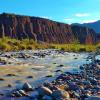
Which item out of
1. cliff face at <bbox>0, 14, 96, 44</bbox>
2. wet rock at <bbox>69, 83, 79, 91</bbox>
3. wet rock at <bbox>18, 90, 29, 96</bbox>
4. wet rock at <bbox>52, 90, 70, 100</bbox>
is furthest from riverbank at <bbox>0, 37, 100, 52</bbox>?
cliff face at <bbox>0, 14, 96, 44</bbox>

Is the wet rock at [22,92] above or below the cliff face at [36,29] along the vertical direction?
below

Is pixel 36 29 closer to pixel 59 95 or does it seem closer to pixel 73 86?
pixel 73 86

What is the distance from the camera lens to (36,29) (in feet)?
554

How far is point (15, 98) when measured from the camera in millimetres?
13812

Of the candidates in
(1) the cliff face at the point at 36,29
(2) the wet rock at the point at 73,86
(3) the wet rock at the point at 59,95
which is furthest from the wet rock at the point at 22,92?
(1) the cliff face at the point at 36,29

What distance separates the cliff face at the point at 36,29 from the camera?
472ft

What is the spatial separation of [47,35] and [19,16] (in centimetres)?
1919

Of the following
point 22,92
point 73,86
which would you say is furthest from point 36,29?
point 22,92

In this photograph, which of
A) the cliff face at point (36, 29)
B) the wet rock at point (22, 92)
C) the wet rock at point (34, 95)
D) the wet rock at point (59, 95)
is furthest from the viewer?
the cliff face at point (36, 29)

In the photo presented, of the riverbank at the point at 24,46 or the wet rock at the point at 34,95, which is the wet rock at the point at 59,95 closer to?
the wet rock at the point at 34,95

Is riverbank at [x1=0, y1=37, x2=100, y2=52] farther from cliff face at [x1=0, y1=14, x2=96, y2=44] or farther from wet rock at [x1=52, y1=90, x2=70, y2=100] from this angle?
cliff face at [x1=0, y1=14, x2=96, y2=44]

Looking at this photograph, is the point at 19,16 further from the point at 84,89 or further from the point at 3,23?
the point at 84,89

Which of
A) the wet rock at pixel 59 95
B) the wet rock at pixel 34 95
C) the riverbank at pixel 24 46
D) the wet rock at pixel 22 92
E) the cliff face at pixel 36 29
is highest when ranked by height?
the cliff face at pixel 36 29

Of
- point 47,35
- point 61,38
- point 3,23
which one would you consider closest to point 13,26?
point 3,23
